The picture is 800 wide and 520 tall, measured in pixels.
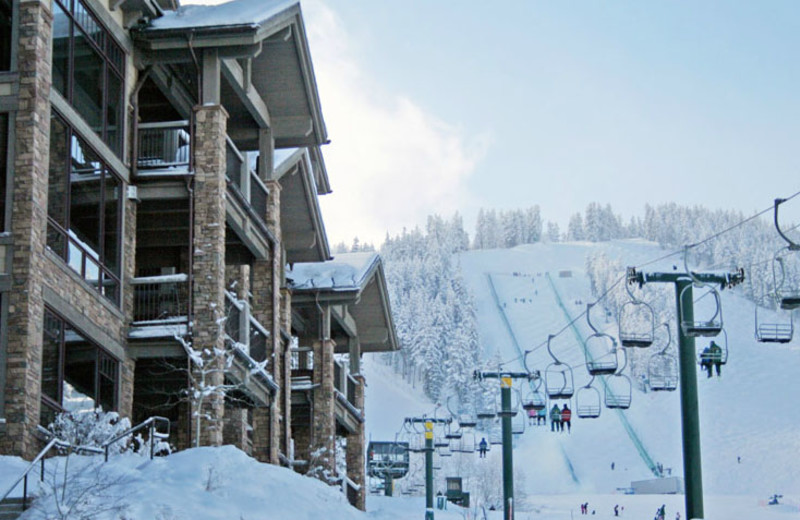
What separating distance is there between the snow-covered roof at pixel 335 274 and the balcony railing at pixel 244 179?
308 inches

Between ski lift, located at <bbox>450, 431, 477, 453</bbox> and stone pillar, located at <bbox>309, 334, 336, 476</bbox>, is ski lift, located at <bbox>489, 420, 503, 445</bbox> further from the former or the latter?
stone pillar, located at <bbox>309, 334, 336, 476</bbox>

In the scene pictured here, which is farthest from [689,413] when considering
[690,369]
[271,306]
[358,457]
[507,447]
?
[358,457]

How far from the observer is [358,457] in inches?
1901

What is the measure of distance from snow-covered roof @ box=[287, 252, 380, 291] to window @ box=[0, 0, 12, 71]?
757 inches

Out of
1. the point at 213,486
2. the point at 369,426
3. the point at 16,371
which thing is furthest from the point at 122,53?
the point at 369,426

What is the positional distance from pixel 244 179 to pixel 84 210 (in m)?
6.70

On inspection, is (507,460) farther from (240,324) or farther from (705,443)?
(705,443)

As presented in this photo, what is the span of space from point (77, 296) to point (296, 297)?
17.7m

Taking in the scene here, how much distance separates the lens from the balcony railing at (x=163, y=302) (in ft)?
91.5

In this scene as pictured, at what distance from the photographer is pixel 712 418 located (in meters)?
167


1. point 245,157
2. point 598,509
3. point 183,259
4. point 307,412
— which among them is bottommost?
point 598,509

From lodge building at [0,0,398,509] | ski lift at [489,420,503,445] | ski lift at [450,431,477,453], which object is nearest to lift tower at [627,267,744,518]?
lodge building at [0,0,398,509]

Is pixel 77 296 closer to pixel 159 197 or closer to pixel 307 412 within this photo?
pixel 159 197

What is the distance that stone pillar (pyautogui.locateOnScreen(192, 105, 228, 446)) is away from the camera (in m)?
27.2
